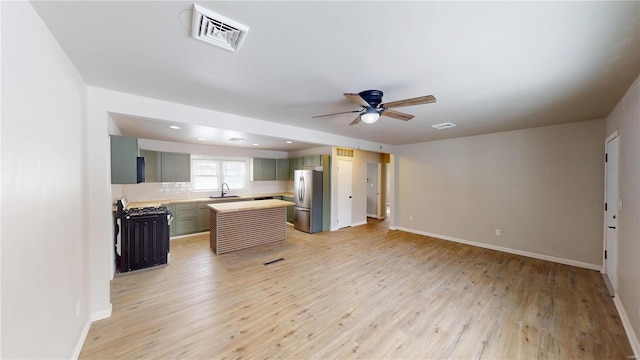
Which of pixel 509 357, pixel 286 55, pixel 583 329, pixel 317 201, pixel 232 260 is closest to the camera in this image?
pixel 286 55

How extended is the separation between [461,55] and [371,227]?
5432 millimetres

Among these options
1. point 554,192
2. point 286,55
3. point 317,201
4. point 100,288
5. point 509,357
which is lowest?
point 509,357

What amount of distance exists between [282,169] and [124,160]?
4.61 meters

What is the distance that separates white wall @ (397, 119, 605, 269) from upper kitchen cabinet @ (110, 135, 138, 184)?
231 inches

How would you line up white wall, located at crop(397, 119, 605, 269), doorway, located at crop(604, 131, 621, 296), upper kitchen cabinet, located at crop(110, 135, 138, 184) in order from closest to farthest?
upper kitchen cabinet, located at crop(110, 135, 138, 184)
doorway, located at crop(604, 131, 621, 296)
white wall, located at crop(397, 119, 605, 269)

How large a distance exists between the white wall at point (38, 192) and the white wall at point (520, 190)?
6236mm

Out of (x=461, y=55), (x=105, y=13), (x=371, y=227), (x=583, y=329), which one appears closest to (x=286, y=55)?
(x=105, y=13)

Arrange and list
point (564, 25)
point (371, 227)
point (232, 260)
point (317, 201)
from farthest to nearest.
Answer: point (371, 227) → point (317, 201) → point (232, 260) → point (564, 25)

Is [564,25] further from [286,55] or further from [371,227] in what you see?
[371,227]

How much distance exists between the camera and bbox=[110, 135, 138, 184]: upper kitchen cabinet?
2.87 metres

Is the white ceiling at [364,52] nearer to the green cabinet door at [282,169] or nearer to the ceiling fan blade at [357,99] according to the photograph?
the ceiling fan blade at [357,99]

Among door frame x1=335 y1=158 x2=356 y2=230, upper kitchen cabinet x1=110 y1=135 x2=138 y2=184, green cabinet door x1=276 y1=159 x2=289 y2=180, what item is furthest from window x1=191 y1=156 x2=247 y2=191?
upper kitchen cabinet x1=110 y1=135 x2=138 y2=184

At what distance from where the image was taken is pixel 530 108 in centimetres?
305

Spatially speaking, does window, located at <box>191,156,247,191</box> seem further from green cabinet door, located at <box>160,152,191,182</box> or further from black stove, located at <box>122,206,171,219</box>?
black stove, located at <box>122,206,171,219</box>
